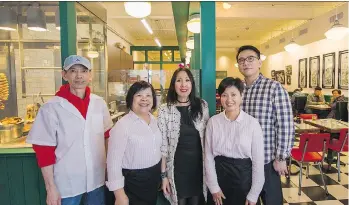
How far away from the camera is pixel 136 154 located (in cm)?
168

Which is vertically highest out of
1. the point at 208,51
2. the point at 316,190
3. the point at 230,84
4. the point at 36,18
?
the point at 36,18

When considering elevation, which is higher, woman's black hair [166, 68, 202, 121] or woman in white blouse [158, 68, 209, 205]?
woman's black hair [166, 68, 202, 121]

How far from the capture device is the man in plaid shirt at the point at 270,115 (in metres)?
1.90

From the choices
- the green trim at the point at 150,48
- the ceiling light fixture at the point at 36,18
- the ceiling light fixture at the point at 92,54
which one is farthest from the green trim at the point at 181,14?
the green trim at the point at 150,48

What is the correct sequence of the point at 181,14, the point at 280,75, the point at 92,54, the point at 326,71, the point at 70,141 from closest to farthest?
the point at 70,141, the point at 92,54, the point at 181,14, the point at 326,71, the point at 280,75

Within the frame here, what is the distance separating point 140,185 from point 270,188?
1.00 meters

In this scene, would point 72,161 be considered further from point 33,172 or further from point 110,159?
point 33,172

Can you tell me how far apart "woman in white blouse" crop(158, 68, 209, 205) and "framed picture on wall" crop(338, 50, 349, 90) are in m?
6.71

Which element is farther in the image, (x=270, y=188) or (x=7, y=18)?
(x=7, y=18)

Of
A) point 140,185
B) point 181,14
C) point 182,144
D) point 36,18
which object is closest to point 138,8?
point 36,18

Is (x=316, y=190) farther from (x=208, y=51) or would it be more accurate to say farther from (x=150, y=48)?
(x=150, y=48)

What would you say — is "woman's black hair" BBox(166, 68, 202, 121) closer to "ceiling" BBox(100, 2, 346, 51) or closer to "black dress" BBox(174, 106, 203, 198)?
"black dress" BBox(174, 106, 203, 198)

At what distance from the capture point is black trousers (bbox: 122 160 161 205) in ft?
5.58

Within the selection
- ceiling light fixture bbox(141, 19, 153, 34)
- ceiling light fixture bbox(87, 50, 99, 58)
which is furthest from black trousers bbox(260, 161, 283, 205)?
ceiling light fixture bbox(141, 19, 153, 34)
